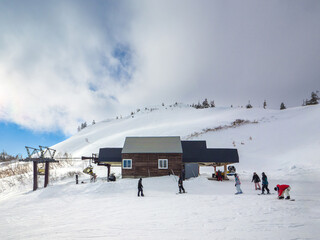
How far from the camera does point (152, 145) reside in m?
31.6

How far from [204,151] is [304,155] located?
2070cm

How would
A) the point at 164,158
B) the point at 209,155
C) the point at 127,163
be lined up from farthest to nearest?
1. the point at 209,155
2. the point at 127,163
3. the point at 164,158

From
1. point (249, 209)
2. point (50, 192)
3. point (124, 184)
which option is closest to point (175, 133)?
point (124, 184)

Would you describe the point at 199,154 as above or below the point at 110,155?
below

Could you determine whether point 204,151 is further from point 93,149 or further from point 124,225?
point 93,149

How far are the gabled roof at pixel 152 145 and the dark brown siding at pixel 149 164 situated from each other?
56 cm

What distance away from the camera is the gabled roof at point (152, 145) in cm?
3038

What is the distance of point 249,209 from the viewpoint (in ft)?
39.1

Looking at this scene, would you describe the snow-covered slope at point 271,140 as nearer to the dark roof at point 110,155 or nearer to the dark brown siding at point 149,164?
the dark brown siding at point 149,164

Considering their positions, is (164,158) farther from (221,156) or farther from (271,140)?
(271,140)

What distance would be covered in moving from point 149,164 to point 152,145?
3031 millimetres

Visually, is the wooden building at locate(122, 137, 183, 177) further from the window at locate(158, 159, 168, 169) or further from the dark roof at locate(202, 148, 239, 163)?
the dark roof at locate(202, 148, 239, 163)

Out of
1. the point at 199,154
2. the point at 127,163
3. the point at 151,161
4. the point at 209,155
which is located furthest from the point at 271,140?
the point at 127,163

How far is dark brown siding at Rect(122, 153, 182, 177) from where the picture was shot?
29.5 meters
